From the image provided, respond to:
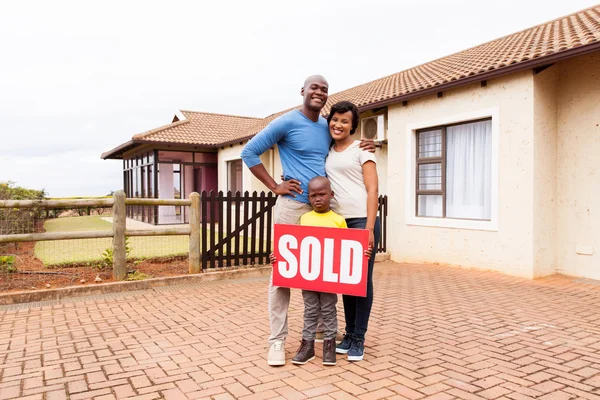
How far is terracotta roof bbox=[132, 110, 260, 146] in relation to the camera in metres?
16.3

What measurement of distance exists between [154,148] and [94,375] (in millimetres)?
14954

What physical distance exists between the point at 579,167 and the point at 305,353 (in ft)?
18.6

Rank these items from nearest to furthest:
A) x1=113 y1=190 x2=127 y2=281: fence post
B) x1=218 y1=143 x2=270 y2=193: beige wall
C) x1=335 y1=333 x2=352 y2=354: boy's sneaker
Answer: x1=335 y1=333 x2=352 y2=354: boy's sneaker < x1=113 y1=190 x2=127 y2=281: fence post < x1=218 y1=143 x2=270 y2=193: beige wall

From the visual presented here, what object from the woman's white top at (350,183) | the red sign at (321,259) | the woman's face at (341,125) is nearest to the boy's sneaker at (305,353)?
the red sign at (321,259)

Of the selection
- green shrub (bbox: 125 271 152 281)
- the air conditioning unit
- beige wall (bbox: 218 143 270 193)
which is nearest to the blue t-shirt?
green shrub (bbox: 125 271 152 281)

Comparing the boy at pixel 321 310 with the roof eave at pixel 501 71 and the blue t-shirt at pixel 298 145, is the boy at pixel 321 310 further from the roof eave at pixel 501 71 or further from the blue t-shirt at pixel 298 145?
the roof eave at pixel 501 71

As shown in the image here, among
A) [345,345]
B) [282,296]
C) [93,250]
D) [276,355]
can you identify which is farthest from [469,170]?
[93,250]

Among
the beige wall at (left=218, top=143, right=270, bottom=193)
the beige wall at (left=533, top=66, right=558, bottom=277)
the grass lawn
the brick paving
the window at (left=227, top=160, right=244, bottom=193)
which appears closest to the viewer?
the brick paving

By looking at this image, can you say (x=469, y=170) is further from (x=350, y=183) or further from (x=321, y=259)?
(x=321, y=259)

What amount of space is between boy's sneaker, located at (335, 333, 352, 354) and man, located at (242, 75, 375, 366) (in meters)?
0.47

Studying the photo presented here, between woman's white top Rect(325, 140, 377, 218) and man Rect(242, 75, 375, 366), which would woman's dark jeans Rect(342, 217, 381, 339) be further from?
man Rect(242, 75, 375, 366)

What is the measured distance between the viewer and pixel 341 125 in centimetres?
326

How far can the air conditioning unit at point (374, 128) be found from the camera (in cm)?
926

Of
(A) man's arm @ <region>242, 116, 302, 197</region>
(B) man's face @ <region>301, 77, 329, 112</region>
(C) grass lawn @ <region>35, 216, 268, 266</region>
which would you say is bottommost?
(C) grass lawn @ <region>35, 216, 268, 266</region>
